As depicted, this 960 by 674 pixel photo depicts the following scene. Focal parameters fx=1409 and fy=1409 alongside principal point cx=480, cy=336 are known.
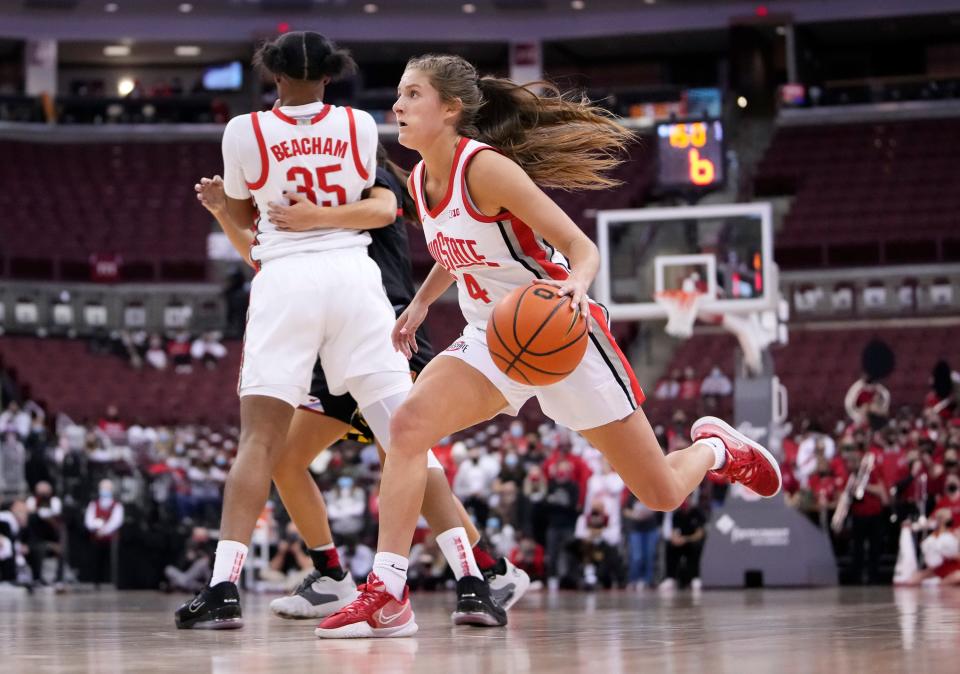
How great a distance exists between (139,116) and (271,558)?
1792 cm

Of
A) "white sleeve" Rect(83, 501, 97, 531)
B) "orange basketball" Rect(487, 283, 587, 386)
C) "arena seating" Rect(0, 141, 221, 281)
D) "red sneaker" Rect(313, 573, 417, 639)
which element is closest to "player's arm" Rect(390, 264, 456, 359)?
"orange basketball" Rect(487, 283, 587, 386)

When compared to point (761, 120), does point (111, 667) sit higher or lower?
lower

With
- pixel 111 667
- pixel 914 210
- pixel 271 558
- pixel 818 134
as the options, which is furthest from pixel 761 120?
pixel 111 667

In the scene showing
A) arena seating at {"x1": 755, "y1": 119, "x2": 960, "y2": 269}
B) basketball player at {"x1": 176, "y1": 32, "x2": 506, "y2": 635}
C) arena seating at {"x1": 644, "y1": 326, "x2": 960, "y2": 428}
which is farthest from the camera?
arena seating at {"x1": 755, "y1": 119, "x2": 960, "y2": 269}

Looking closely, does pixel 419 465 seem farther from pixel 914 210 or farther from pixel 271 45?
pixel 914 210

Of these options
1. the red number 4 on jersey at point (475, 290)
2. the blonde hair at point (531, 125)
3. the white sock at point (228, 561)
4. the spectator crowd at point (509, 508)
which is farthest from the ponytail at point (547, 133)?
A: the spectator crowd at point (509, 508)

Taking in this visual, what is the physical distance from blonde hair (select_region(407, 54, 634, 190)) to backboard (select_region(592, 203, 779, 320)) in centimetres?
859

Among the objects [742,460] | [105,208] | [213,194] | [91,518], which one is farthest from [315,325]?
[105,208]

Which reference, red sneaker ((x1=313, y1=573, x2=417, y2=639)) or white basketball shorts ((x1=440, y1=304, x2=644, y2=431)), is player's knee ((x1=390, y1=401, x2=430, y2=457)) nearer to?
white basketball shorts ((x1=440, y1=304, x2=644, y2=431))

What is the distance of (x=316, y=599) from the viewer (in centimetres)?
619

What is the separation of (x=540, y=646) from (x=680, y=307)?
9345 millimetres

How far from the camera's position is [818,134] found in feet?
98.9

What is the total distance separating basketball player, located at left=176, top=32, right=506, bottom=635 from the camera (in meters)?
5.27

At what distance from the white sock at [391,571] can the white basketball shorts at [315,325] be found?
0.85 m
